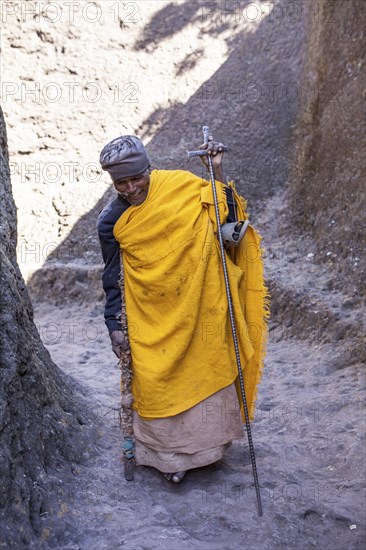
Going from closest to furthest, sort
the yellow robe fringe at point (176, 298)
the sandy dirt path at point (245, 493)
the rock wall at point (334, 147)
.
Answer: the sandy dirt path at point (245, 493) < the yellow robe fringe at point (176, 298) < the rock wall at point (334, 147)

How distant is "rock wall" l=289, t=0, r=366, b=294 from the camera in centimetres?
639

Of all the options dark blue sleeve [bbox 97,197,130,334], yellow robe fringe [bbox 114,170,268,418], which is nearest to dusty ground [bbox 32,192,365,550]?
yellow robe fringe [bbox 114,170,268,418]

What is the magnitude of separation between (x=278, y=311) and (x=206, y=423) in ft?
10.4

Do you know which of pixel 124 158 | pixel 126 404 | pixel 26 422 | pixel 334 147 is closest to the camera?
pixel 26 422

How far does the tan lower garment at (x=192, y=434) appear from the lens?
10.8ft

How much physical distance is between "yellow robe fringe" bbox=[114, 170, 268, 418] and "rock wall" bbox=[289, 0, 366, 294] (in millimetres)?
2820

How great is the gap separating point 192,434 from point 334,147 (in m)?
4.91

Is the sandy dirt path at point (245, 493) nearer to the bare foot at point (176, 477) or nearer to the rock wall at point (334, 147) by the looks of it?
the bare foot at point (176, 477)

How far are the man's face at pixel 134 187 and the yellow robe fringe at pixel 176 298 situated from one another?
0.04 metres

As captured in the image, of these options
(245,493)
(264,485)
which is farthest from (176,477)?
(264,485)

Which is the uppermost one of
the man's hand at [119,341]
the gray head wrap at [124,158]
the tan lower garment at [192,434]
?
the gray head wrap at [124,158]

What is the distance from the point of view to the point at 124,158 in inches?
123

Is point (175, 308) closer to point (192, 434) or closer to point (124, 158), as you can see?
point (192, 434)

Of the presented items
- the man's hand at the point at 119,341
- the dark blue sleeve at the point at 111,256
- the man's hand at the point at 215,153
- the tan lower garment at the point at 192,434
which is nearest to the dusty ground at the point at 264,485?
the tan lower garment at the point at 192,434
